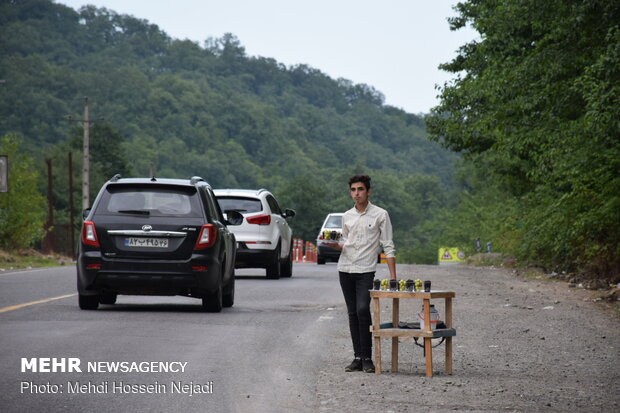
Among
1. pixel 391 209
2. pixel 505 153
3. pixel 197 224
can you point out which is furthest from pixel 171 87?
pixel 197 224

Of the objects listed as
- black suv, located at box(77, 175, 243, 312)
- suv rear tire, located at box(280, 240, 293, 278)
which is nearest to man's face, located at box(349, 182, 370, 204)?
black suv, located at box(77, 175, 243, 312)

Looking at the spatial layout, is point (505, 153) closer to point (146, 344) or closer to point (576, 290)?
point (576, 290)

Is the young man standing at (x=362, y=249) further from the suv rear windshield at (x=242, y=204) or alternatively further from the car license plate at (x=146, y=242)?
the suv rear windshield at (x=242, y=204)

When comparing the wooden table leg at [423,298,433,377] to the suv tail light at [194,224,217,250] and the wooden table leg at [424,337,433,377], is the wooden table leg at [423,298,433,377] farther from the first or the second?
the suv tail light at [194,224,217,250]

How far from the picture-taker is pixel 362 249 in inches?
389

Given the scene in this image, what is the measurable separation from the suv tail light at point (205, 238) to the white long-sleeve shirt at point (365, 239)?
5221 millimetres

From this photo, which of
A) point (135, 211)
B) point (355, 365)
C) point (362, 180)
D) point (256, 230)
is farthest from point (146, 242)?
point (256, 230)

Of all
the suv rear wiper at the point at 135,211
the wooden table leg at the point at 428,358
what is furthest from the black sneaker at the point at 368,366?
the suv rear wiper at the point at 135,211

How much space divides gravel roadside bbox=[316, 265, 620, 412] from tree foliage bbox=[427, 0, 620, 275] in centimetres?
334

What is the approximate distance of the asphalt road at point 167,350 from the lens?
797 centimetres

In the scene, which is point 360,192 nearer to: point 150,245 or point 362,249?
point 362,249

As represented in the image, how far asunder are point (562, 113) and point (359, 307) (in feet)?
49.5

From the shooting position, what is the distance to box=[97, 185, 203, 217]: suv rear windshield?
15.0m

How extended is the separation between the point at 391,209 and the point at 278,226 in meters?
128
